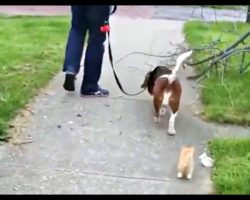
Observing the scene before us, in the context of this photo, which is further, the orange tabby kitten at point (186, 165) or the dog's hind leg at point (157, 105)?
the dog's hind leg at point (157, 105)

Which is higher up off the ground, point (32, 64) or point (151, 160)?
point (151, 160)

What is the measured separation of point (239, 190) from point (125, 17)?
758 cm

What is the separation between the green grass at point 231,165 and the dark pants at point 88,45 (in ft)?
4.98

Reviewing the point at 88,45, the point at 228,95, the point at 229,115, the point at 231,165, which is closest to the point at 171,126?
the point at 229,115

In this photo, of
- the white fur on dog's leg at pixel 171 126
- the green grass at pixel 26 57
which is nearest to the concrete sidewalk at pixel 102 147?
the white fur on dog's leg at pixel 171 126

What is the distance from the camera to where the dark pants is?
5.57 meters

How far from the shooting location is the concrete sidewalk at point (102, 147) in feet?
13.2

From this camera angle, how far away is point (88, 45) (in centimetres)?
576

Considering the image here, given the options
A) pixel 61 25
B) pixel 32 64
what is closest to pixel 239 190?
pixel 32 64

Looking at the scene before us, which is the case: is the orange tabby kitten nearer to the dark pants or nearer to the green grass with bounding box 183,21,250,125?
the green grass with bounding box 183,21,250,125

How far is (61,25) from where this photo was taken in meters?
9.53

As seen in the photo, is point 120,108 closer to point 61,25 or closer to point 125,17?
point 61,25

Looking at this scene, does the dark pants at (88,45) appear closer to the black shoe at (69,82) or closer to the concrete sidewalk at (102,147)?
the black shoe at (69,82)
